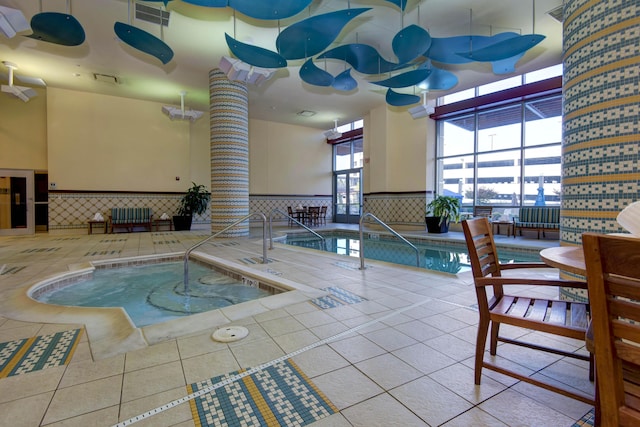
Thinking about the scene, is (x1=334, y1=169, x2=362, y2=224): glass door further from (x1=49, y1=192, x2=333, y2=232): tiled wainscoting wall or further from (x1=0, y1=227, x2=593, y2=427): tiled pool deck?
(x1=0, y1=227, x2=593, y2=427): tiled pool deck

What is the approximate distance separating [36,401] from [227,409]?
2.89 ft

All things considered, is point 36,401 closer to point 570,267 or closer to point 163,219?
point 570,267

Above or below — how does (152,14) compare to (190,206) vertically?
above

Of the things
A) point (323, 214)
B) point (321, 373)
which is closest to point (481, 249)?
point (321, 373)

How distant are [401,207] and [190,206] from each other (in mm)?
6574

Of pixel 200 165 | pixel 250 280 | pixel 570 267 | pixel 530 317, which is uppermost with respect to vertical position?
pixel 200 165

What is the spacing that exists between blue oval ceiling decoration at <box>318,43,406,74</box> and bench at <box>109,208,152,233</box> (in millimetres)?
6991

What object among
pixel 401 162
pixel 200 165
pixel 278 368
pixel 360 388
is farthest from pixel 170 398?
pixel 200 165

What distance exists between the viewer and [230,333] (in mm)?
2070

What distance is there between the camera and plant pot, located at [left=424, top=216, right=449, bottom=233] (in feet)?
27.3

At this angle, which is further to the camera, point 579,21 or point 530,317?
point 579,21

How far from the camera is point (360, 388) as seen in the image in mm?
1499

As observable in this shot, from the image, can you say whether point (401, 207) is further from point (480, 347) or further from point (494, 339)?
point (480, 347)

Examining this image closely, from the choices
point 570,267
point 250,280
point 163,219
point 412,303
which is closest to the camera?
point 570,267
